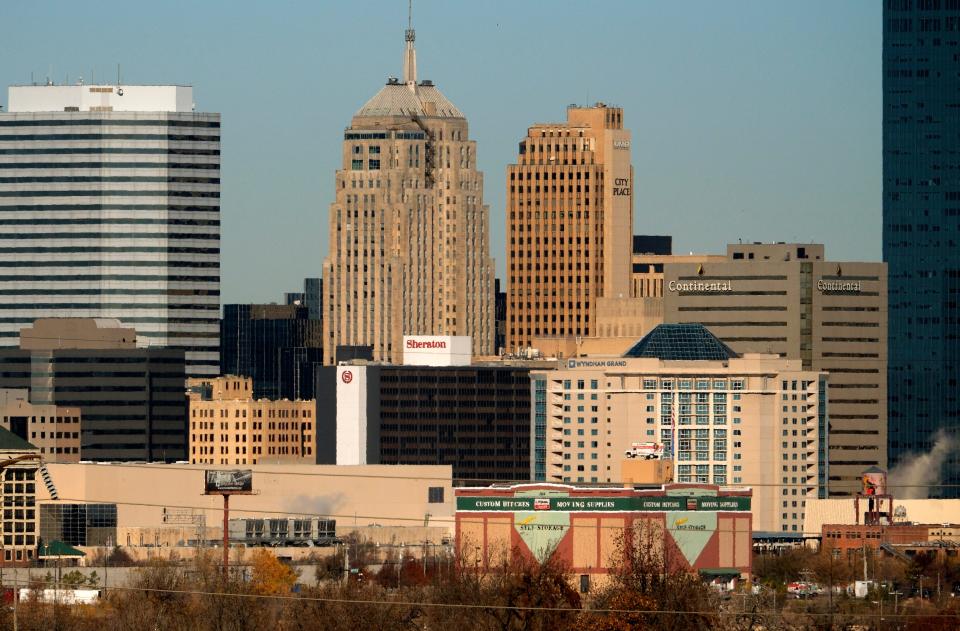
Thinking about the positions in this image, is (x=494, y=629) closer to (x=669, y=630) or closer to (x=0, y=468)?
(x=669, y=630)

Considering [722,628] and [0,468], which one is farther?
[722,628]

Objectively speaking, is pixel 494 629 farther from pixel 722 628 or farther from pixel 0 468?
pixel 0 468

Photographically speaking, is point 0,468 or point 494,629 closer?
point 0,468

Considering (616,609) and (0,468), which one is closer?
(0,468)

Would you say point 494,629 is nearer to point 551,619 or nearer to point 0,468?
point 551,619

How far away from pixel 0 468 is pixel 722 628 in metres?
72.6

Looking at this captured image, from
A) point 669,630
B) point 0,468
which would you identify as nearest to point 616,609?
point 669,630

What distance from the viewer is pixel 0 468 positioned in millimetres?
137750

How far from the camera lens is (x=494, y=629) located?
655 ft

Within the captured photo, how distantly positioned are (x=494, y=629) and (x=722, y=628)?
48.6 feet

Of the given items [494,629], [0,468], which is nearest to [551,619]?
[494,629]

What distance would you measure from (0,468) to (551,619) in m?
68.6

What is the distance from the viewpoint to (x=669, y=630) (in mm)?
195000

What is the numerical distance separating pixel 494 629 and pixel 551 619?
3775 millimetres
